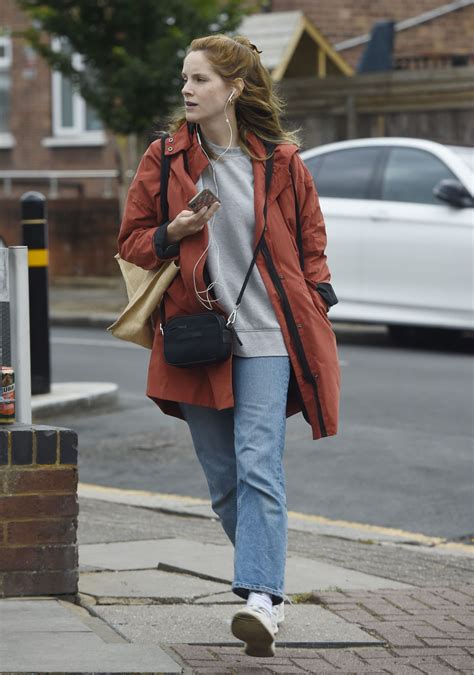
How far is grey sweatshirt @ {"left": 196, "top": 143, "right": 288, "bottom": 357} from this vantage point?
14.4 ft

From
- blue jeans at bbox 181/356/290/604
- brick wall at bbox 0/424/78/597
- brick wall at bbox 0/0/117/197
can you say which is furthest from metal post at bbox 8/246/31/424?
brick wall at bbox 0/0/117/197

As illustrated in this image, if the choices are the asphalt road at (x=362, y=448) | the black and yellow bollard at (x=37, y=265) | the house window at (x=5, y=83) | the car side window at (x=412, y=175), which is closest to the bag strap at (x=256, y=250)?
the asphalt road at (x=362, y=448)

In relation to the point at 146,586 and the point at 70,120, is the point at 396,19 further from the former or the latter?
the point at 146,586

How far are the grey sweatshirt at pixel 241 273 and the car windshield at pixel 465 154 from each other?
28.3 feet

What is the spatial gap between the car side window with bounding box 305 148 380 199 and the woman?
28.7 feet

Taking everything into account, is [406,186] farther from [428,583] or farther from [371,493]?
[428,583]

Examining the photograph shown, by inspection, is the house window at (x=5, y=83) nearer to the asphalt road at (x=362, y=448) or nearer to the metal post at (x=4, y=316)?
the asphalt road at (x=362, y=448)

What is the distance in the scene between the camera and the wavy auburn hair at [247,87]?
4469 mm

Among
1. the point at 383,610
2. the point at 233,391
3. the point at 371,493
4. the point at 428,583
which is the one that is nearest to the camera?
the point at 233,391

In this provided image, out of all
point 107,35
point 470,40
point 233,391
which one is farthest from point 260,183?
point 470,40

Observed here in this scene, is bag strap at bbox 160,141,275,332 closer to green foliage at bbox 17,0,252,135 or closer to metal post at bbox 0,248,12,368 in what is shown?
Answer: metal post at bbox 0,248,12,368

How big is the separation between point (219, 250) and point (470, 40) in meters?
23.0

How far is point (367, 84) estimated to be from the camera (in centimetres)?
1812

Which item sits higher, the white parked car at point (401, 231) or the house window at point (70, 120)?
the house window at point (70, 120)
